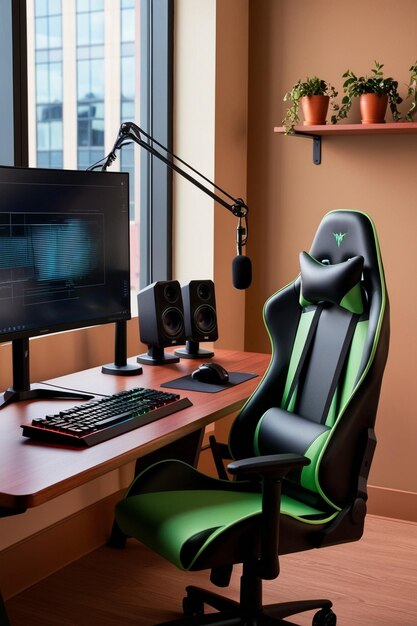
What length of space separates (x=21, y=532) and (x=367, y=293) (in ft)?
4.47

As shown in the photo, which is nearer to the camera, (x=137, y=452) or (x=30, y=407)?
(x=137, y=452)

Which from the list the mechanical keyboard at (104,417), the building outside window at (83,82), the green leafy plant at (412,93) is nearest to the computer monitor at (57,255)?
the mechanical keyboard at (104,417)

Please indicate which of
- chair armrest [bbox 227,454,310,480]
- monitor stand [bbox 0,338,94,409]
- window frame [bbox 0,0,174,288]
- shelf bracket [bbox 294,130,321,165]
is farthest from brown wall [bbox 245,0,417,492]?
chair armrest [bbox 227,454,310,480]

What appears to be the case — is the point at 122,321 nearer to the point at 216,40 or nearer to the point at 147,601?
the point at 147,601

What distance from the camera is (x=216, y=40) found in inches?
133

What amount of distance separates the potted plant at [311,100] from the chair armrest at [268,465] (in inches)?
71.3

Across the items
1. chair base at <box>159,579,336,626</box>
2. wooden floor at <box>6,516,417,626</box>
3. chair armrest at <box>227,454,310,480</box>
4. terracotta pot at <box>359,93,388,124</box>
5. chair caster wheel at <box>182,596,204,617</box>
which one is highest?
terracotta pot at <box>359,93,388,124</box>

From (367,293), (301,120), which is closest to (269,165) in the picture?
(301,120)

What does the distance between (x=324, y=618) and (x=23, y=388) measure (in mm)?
1071

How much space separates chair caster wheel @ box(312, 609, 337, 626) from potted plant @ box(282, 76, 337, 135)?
5.94 ft

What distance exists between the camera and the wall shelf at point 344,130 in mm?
3188

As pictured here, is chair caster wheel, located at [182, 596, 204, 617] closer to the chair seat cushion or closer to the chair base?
the chair base

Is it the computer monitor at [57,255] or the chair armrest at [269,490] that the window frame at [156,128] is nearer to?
the computer monitor at [57,255]

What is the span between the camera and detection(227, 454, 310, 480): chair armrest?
71.3 inches
